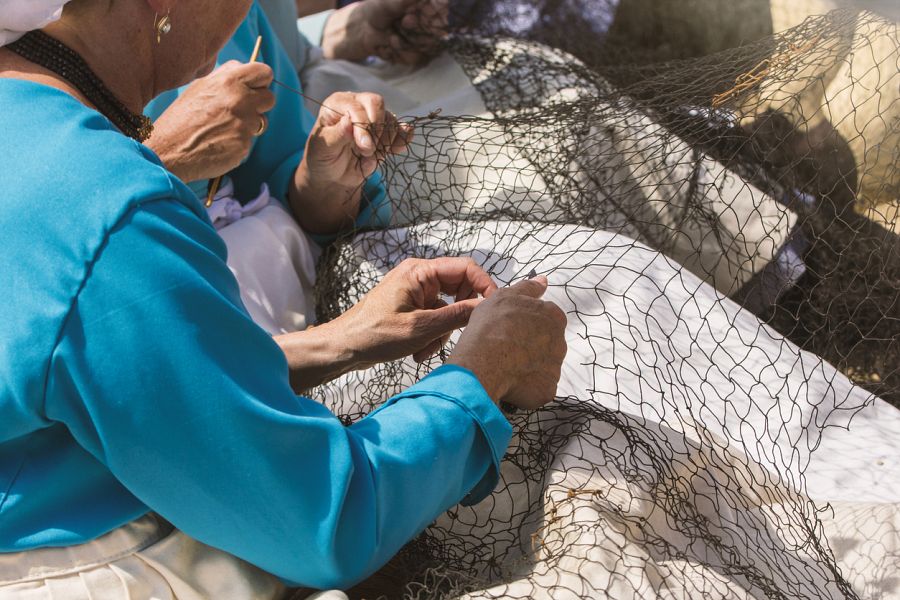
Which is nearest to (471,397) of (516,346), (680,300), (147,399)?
(516,346)

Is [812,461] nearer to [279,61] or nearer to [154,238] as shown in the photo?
[154,238]

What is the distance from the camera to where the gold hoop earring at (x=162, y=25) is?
3.10 feet

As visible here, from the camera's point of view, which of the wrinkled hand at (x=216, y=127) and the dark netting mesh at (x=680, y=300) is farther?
the wrinkled hand at (x=216, y=127)

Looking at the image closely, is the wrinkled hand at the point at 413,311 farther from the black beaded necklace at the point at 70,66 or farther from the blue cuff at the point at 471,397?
the black beaded necklace at the point at 70,66

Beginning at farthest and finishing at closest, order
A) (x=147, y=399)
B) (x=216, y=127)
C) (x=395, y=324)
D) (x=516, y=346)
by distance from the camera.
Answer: (x=216, y=127) → (x=395, y=324) → (x=516, y=346) → (x=147, y=399)

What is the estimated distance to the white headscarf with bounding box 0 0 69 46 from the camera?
32.4 inches

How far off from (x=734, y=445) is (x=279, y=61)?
113 centimetres

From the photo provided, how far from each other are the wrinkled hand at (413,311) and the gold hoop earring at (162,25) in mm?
393

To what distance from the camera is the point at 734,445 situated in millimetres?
1309

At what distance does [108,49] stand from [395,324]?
44cm

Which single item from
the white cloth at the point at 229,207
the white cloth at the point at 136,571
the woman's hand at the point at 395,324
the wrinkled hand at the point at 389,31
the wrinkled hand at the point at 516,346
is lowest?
the white cloth at the point at 136,571

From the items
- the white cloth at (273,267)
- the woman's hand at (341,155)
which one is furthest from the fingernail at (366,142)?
the white cloth at (273,267)

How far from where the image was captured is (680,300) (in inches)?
58.2

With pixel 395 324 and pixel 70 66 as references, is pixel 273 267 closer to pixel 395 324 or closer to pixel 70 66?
pixel 395 324
